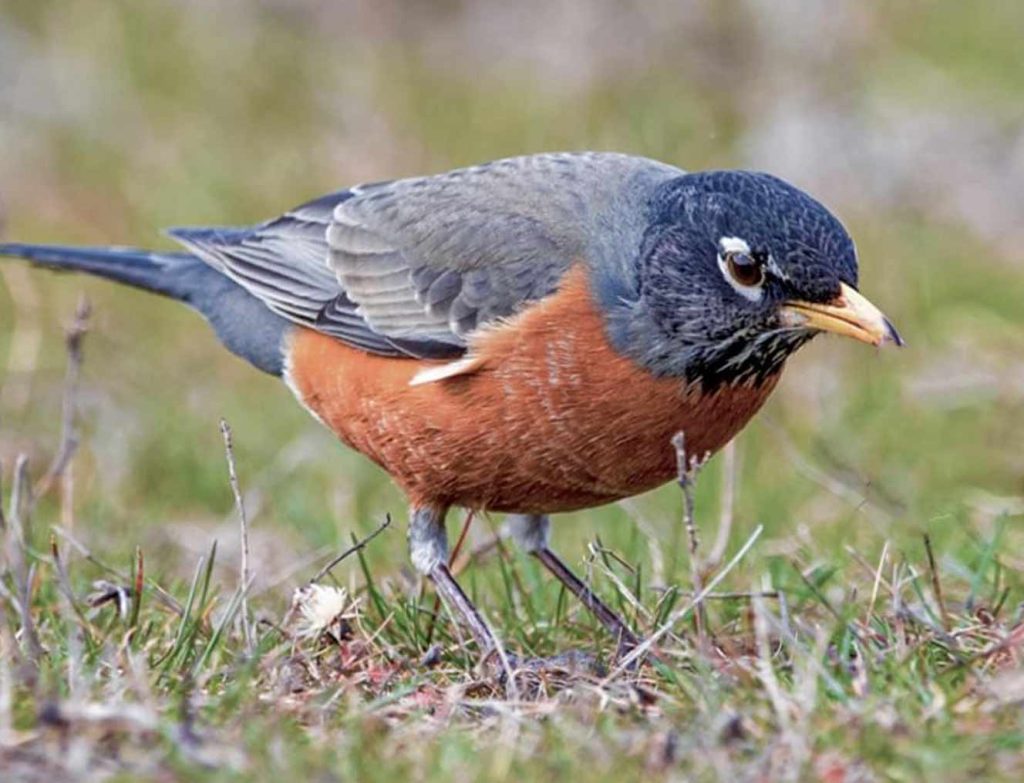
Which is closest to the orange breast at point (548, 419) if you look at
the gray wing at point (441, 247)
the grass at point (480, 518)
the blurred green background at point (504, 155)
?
the gray wing at point (441, 247)

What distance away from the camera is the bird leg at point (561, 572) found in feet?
18.1

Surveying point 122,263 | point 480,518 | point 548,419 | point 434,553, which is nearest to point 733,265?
point 548,419

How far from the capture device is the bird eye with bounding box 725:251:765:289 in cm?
539

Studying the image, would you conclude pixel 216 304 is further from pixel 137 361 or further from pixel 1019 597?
pixel 1019 597

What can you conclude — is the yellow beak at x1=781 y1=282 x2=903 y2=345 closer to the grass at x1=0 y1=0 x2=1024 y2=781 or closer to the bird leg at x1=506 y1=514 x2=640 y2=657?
the grass at x1=0 y1=0 x2=1024 y2=781

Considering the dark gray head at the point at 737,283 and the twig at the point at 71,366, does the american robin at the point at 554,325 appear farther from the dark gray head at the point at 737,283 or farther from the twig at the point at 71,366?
the twig at the point at 71,366

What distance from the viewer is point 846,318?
5.13 metres

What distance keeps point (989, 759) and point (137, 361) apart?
695cm

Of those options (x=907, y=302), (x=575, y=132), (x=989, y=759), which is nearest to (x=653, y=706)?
(x=989, y=759)

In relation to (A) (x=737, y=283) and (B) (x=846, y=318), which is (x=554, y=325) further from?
(B) (x=846, y=318)

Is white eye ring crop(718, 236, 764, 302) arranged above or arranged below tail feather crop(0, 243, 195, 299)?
below

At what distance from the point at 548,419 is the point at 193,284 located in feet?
7.81

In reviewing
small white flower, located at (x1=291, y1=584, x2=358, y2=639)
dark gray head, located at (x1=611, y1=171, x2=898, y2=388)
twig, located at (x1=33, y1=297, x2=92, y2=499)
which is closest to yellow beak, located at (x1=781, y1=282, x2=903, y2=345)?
dark gray head, located at (x1=611, y1=171, x2=898, y2=388)

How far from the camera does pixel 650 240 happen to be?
5.82 m
